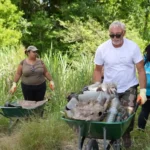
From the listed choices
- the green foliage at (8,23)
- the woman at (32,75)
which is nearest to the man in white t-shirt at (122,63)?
the woman at (32,75)

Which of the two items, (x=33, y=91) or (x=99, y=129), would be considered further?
(x=33, y=91)


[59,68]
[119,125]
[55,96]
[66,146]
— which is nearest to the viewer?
[119,125]

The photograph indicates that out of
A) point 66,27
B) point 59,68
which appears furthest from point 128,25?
point 59,68

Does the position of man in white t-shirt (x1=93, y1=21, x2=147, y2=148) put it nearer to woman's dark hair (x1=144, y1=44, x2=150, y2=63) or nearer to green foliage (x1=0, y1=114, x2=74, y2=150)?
woman's dark hair (x1=144, y1=44, x2=150, y2=63)

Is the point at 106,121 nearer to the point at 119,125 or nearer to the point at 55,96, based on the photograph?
the point at 119,125

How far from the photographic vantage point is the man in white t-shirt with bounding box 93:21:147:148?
4336 millimetres

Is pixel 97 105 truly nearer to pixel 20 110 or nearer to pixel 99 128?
pixel 99 128

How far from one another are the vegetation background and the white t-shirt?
1.45 meters

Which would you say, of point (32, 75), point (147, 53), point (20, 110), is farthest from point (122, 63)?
point (32, 75)

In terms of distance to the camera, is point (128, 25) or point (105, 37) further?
point (128, 25)

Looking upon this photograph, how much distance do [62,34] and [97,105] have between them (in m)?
14.6

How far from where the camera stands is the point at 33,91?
7.00 meters

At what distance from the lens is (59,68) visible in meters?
9.31

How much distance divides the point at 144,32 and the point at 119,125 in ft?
57.4
